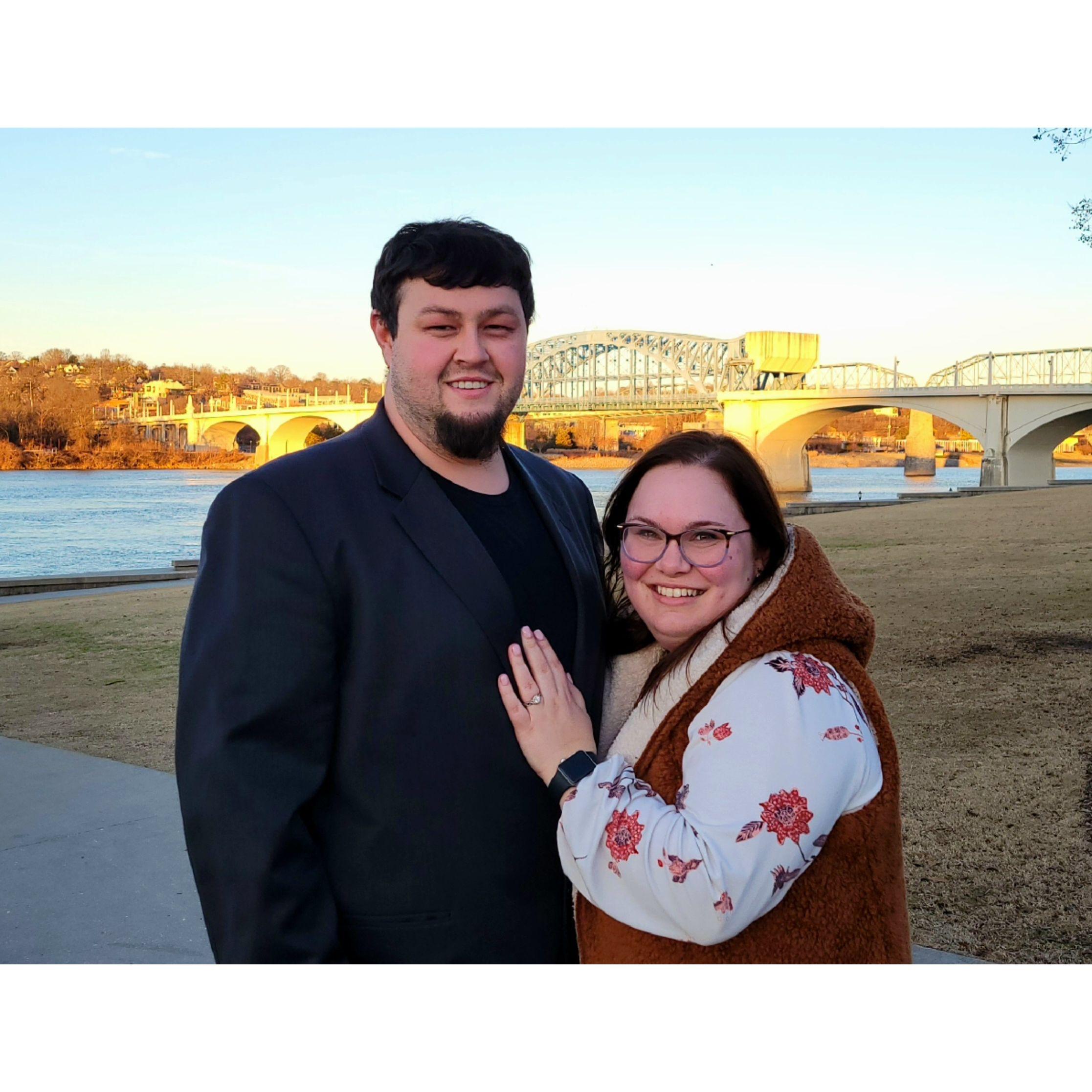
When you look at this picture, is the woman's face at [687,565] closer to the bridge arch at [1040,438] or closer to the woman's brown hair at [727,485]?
the woman's brown hair at [727,485]

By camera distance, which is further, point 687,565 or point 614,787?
point 687,565

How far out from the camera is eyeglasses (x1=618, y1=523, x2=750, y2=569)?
1.57 m

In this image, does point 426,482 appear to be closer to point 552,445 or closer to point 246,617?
point 246,617

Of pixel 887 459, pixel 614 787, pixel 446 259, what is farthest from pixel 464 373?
pixel 887 459

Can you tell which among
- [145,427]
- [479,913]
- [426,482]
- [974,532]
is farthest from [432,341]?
[145,427]

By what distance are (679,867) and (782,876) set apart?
129 mm

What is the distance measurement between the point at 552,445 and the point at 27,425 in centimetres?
3872

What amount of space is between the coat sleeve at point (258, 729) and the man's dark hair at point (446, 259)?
1.30ft

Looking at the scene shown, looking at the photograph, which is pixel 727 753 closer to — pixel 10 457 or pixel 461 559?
pixel 461 559

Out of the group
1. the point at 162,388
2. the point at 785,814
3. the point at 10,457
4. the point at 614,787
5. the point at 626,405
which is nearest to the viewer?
the point at 785,814

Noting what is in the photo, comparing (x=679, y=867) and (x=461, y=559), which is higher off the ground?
(x=461, y=559)

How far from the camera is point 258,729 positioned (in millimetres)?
1544

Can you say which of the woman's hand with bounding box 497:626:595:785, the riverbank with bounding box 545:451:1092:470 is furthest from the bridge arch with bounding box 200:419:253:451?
the woman's hand with bounding box 497:626:595:785

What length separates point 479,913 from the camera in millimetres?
1709
